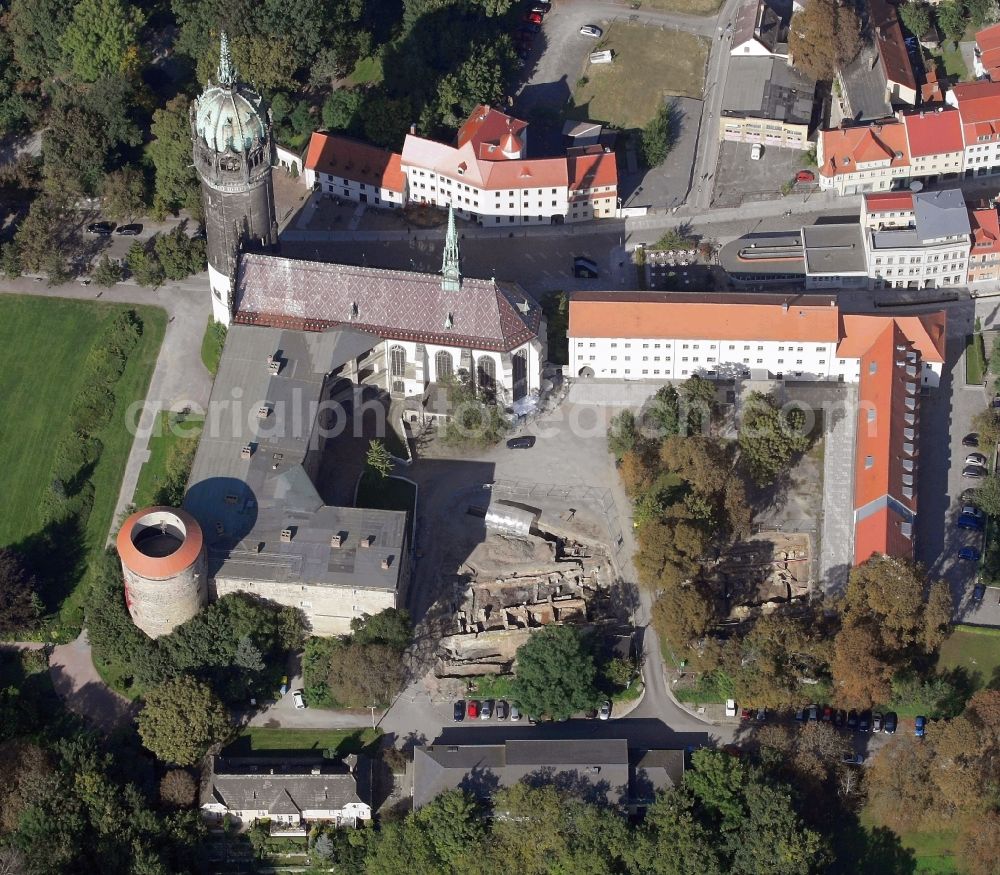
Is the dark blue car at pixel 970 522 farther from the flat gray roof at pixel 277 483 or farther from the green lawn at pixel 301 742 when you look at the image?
the green lawn at pixel 301 742

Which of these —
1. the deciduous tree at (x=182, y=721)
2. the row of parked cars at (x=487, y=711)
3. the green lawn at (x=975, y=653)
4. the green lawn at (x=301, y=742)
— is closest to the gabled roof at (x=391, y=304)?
the row of parked cars at (x=487, y=711)

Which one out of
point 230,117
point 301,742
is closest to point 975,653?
point 301,742

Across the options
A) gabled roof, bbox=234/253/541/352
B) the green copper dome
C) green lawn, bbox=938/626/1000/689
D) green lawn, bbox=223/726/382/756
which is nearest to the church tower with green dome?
the green copper dome

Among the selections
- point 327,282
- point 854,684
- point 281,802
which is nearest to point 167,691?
point 281,802

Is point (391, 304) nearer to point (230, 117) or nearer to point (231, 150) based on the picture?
point (231, 150)

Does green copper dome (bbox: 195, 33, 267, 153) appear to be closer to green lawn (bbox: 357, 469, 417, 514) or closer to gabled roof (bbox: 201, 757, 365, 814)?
green lawn (bbox: 357, 469, 417, 514)

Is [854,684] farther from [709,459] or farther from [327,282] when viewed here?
[327,282]

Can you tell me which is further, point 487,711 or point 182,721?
point 487,711
